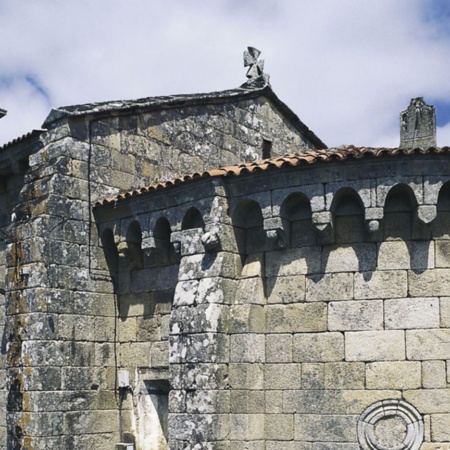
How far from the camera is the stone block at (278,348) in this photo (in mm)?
8750

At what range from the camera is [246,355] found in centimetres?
877

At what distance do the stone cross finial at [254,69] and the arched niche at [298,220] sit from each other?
561cm

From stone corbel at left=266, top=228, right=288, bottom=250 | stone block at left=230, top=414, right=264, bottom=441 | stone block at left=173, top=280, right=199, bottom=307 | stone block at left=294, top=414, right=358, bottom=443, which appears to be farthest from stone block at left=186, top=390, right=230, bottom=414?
stone corbel at left=266, top=228, right=288, bottom=250

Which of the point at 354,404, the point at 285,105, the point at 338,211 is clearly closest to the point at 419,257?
the point at 338,211

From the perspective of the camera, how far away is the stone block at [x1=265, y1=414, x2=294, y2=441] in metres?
8.59

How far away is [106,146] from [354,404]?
529 centimetres

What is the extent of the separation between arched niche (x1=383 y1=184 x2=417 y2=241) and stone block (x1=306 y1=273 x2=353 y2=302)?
2.17ft

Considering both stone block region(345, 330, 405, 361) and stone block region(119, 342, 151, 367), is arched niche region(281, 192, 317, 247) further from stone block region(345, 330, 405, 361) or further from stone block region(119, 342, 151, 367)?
stone block region(119, 342, 151, 367)

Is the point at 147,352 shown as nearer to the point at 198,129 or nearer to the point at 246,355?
the point at 246,355

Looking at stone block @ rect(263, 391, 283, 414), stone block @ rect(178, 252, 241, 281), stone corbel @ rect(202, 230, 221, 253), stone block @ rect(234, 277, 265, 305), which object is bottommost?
stone block @ rect(263, 391, 283, 414)

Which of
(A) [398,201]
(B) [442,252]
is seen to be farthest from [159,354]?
(B) [442,252]

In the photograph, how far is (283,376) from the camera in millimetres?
8727

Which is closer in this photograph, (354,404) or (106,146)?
(354,404)

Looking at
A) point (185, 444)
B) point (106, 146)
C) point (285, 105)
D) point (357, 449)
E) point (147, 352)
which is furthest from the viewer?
point (285, 105)
